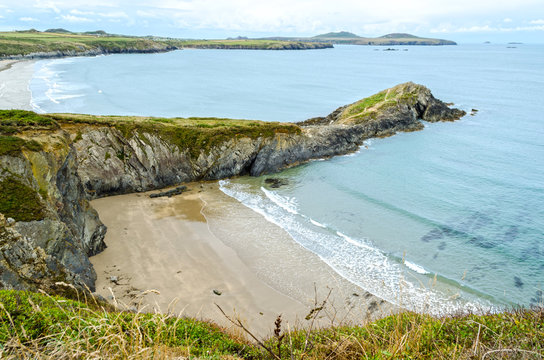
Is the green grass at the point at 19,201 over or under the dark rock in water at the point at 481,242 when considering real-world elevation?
over

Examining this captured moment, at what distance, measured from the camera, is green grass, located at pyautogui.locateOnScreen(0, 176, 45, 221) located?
13.7m

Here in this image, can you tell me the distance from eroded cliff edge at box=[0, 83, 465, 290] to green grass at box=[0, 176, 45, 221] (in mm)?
35

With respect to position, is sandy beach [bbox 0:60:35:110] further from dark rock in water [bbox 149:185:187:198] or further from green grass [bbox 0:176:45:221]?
green grass [bbox 0:176:45:221]

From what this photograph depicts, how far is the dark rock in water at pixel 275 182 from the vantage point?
32844mm

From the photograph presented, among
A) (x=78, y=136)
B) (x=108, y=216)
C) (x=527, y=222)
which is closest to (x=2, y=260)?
(x=108, y=216)

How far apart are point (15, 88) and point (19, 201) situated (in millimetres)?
78427

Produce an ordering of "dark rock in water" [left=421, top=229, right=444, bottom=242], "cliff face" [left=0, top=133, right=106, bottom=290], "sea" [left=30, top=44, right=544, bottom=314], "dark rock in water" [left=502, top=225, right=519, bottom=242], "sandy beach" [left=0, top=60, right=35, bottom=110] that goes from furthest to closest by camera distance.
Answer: "sandy beach" [left=0, top=60, right=35, bottom=110] → "dark rock in water" [left=421, top=229, right=444, bottom=242] → "dark rock in water" [left=502, top=225, right=519, bottom=242] → "sea" [left=30, top=44, right=544, bottom=314] → "cliff face" [left=0, top=133, right=106, bottom=290]

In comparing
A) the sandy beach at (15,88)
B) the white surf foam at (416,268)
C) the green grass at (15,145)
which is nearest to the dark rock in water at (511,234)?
the white surf foam at (416,268)

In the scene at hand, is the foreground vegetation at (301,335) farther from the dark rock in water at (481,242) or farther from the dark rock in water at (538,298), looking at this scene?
the dark rock in water at (481,242)

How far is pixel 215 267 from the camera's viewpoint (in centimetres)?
1967

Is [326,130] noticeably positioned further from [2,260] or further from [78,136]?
[2,260]

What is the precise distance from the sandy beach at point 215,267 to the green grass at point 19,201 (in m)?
4.99

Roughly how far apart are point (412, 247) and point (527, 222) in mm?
10090

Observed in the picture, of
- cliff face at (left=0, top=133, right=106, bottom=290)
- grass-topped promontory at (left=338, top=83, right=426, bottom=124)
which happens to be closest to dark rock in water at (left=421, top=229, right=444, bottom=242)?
cliff face at (left=0, top=133, right=106, bottom=290)
